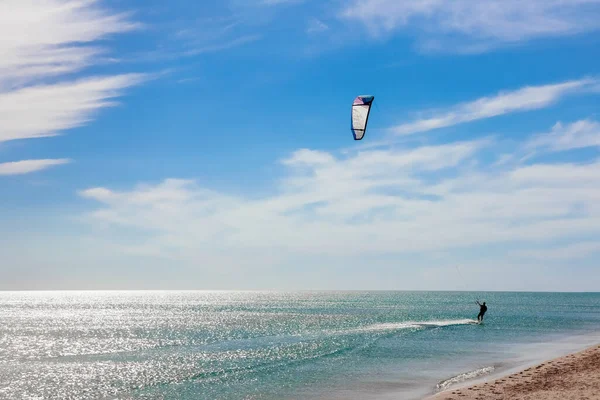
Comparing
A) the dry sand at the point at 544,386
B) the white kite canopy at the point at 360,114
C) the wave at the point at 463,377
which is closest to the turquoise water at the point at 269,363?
the wave at the point at 463,377

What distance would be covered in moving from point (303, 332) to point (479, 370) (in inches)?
895

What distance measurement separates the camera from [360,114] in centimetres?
1864

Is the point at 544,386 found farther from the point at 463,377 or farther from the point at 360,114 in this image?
the point at 360,114

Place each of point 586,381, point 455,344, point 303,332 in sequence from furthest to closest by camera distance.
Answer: point 303,332, point 455,344, point 586,381

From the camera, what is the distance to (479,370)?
22.5 metres

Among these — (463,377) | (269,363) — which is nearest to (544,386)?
(463,377)

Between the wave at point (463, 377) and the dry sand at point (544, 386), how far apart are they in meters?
1.52

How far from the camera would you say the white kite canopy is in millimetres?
18203

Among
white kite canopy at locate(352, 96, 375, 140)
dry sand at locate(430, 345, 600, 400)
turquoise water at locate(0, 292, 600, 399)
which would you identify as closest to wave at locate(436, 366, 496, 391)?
turquoise water at locate(0, 292, 600, 399)

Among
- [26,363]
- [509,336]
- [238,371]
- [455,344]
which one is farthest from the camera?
[509,336]

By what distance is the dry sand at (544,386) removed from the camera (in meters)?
15.2

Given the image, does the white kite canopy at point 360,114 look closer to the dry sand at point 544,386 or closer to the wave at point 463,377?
the dry sand at point 544,386

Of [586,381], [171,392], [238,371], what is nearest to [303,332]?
[238,371]

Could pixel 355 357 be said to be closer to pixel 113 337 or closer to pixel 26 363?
pixel 26 363
